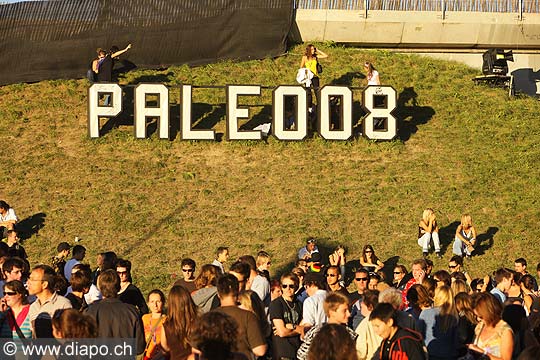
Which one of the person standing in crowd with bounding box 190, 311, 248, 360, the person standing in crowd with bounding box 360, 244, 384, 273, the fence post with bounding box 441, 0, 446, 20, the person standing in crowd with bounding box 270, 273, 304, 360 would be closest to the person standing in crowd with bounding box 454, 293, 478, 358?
the person standing in crowd with bounding box 270, 273, 304, 360

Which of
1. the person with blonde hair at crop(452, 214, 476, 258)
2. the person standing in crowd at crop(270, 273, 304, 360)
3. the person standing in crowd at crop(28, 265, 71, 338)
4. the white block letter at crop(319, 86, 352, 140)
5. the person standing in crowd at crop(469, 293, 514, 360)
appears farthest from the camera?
the white block letter at crop(319, 86, 352, 140)

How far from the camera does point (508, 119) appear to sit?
31.8m

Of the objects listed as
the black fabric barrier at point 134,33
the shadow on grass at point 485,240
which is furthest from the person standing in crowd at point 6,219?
the shadow on grass at point 485,240

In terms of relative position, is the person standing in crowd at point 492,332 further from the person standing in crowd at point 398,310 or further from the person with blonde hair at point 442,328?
the person standing in crowd at point 398,310

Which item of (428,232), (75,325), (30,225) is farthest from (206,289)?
(30,225)

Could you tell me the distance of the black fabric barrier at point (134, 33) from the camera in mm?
32250

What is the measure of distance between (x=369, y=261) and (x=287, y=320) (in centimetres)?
1045

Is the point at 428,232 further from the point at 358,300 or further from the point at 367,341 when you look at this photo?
the point at 367,341

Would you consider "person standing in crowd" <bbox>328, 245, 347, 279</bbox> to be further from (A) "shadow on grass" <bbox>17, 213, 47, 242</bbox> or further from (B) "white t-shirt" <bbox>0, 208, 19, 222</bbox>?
(B) "white t-shirt" <bbox>0, 208, 19, 222</bbox>

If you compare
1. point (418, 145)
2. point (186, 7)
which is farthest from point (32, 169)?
point (418, 145)

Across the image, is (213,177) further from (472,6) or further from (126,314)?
(126,314)

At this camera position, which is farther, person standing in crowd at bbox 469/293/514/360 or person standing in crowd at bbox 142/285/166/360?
person standing in crowd at bbox 142/285/166/360

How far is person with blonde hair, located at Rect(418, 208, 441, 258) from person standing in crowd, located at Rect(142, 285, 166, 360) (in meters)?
14.1

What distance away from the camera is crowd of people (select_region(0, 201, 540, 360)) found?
9.66 m
